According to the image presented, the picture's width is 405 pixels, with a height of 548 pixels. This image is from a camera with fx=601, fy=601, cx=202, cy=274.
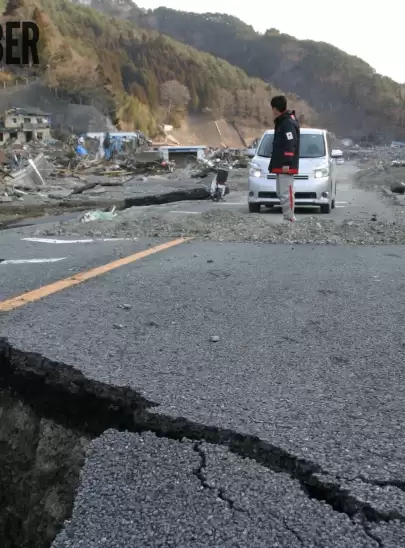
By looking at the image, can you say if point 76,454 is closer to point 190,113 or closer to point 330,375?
point 330,375

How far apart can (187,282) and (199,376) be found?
7.11ft

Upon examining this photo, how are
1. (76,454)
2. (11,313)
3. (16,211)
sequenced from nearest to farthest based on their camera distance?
(76,454), (11,313), (16,211)

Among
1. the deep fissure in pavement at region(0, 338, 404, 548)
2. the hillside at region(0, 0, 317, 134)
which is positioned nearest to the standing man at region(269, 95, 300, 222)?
the deep fissure in pavement at region(0, 338, 404, 548)

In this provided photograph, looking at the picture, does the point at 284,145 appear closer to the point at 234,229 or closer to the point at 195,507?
the point at 234,229

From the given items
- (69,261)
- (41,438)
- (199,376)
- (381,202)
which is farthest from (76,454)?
(381,202)

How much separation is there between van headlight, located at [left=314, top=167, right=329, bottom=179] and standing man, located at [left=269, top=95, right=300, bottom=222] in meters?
2.76

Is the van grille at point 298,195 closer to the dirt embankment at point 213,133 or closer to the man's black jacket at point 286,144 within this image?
the man's black jacket at point 286,144

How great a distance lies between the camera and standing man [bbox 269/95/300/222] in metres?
8.76

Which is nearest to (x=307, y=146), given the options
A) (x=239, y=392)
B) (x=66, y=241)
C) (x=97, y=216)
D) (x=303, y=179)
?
(x=303, y=179)

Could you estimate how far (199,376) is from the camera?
2.71 metres

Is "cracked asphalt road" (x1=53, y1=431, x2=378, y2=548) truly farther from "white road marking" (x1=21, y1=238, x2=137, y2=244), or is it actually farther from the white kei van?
the white kei van

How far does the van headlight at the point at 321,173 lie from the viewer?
11.5 metres

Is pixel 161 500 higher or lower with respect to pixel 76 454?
higher

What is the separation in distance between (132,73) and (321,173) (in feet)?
405
